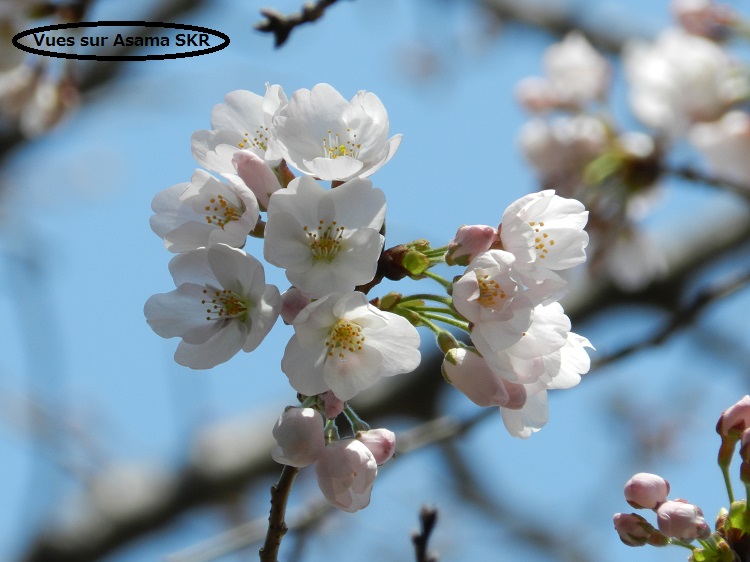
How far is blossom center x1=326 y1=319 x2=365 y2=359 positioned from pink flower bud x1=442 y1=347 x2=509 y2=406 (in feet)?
0.37

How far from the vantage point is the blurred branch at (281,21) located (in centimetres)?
141

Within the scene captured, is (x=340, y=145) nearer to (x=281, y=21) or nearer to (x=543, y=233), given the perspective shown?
(x=543, y=233)

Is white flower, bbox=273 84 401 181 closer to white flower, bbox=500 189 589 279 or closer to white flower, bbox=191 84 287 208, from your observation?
white flower, bbox=191 84 287 208

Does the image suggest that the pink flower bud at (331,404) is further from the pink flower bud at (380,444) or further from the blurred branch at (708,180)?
the blurred branch at (708,180)

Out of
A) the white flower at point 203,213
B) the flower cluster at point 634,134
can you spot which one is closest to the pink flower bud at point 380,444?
the white flower at point 203,213

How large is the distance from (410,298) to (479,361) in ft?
0.37

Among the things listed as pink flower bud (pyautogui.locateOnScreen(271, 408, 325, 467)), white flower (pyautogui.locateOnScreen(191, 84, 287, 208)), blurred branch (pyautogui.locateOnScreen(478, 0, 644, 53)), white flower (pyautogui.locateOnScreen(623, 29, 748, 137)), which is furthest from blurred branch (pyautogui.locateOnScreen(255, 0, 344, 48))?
blurred branch (pyautogui.locateOnScreen(478, 0, 644, 53))

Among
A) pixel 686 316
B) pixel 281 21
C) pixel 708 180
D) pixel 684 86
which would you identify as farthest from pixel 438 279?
pixel 684 86

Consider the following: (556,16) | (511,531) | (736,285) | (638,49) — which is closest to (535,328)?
(736,285)

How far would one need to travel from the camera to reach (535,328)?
980mm

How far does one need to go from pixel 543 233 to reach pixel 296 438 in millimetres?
372

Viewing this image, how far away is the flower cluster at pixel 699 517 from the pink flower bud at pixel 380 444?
275 mm

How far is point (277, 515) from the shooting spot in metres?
0.95

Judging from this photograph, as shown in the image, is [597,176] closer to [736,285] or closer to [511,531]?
[736,285]
